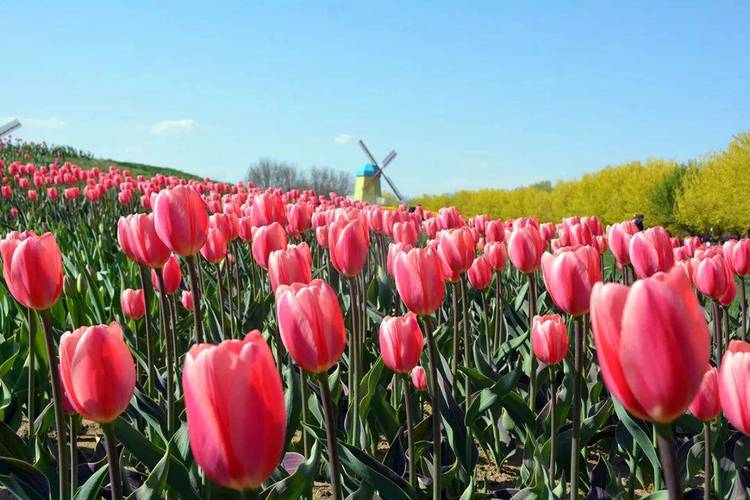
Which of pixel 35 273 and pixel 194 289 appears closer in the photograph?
pixel 35 273

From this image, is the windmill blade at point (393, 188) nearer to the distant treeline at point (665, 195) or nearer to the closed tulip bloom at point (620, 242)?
the distant treeline at point (665, 195)

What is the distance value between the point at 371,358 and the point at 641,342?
2.99 meters

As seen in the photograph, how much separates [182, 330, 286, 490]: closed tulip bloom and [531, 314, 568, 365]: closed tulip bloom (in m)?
1.73

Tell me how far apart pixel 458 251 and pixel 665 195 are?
26.3m

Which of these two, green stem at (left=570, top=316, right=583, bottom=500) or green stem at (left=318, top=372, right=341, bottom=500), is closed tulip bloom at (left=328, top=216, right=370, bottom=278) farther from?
green stem at (left=318, top=372, right=341, bottom=500)

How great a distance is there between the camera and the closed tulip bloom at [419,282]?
2232 millimetres

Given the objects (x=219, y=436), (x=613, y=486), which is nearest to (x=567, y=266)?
(x=613, y=486)

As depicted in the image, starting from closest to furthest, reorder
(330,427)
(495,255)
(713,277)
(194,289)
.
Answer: (330,427), (194,289), (713,277), (495,255)

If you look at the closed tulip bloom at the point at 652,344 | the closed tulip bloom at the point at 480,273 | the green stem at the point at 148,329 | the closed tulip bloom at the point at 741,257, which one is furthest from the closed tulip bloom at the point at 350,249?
the closed tulip bloom at the point at 741,257

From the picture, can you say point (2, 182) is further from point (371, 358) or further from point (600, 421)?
point (600, 421)

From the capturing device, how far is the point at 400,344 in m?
2.21

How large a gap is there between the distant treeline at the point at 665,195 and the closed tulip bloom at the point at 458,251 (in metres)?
20.7

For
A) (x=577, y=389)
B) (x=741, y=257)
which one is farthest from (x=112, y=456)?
(x=741, y=257)

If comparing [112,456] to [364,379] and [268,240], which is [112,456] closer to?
[364,379]
